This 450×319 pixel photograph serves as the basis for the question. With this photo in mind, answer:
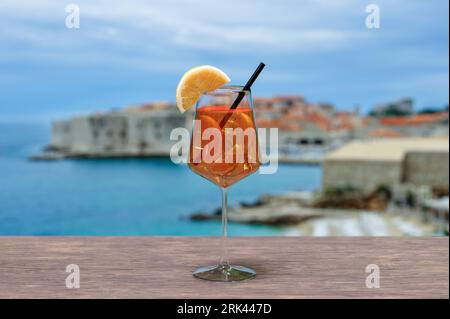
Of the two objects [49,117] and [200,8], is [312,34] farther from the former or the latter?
[49,117]

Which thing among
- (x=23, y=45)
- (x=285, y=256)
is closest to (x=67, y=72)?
(x=23, y=45)

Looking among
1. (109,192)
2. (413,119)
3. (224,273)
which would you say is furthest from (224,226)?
(413,119)

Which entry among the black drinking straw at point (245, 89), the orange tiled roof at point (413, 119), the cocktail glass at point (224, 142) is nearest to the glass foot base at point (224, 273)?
the cocktail glass at point (224, 142)

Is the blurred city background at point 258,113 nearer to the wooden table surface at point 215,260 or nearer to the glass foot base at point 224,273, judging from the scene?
the wooden table surface at point 215,260

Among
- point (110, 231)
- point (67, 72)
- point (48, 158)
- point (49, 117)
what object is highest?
point (67, 72)

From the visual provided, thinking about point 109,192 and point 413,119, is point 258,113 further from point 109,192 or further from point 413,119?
point 109,192

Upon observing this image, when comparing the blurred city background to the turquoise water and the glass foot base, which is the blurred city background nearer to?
the turquoise water

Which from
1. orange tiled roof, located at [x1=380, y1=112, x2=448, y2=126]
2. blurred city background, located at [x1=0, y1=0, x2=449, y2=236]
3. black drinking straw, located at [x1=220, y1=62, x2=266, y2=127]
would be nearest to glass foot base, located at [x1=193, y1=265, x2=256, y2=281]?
black drinking straw, located at [x1=220, y1=62, x2=266, y2=127]
